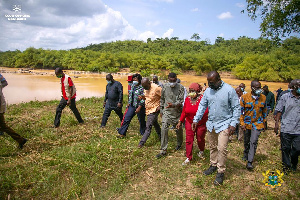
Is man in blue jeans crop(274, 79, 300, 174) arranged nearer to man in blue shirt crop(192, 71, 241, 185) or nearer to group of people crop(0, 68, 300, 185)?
group of people crop(0, 68, 300, 185)

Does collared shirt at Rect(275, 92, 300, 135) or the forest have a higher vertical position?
the forest

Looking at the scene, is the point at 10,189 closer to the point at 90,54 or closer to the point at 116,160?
the point at 116,160

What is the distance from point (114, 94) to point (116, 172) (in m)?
2.88

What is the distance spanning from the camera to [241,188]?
3551 mm

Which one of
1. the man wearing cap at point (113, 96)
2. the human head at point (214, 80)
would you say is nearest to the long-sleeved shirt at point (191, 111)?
the human head at point (214, 80)

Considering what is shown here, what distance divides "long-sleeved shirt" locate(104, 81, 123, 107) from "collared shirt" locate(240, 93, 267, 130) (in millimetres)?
3579

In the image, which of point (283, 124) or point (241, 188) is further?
point (283, 124)

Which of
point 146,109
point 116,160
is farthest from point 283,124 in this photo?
point 116,160

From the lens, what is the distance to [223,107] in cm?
350

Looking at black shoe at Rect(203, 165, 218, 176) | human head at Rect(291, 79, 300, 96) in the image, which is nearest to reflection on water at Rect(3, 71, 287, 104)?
black shoe at Rect(203, 165, 218, 176)

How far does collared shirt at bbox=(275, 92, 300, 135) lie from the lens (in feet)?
12.4

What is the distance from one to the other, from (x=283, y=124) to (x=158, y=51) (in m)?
66.9

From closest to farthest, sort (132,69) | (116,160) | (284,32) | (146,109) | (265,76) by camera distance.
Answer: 1. (116,160)
2. (146,109)
3. (284,32)
4. (265,76)
5. (132,69)

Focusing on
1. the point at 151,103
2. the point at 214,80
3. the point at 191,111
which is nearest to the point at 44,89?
the point at 151,103
